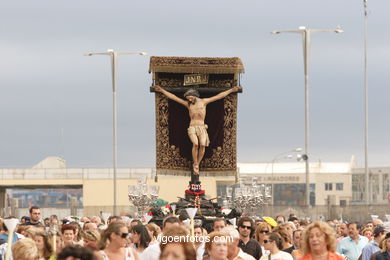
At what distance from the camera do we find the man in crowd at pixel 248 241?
61.1 feet

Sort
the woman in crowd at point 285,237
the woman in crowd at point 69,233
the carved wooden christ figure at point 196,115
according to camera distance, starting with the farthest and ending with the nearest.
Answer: the carved wooden christ figure at point 196,115
the woman in crowd at point 285,237
the woman in crowd at point 69,233

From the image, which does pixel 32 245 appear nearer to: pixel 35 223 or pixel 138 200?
pixel 35 223

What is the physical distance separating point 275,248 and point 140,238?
166 cm

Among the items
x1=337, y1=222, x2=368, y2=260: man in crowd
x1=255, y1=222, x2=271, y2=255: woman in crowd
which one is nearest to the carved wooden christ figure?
x1=337, y1=222, x2=368, y2=260: man in crowd

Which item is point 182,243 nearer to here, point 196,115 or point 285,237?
point 285,237

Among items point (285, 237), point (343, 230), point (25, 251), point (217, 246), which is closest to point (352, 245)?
point (343, 230)

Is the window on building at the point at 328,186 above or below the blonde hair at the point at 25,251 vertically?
below

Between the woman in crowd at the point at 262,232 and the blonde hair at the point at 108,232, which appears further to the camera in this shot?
the woman in crowd at the point at 262,232

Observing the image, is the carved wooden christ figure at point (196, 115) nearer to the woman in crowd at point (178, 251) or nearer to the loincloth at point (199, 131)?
the loincloth at point (199, 131)

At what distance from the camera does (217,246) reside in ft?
44.7

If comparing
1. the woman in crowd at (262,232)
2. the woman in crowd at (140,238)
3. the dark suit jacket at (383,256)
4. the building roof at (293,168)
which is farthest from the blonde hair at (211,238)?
the building roof at (293,168)

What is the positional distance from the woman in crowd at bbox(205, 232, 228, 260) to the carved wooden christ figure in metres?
20.1

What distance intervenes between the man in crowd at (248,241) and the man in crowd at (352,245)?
437 centimetres

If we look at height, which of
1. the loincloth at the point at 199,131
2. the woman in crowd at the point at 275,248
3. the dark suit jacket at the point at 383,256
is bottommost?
the dark suit jacket at the point at 383,256
